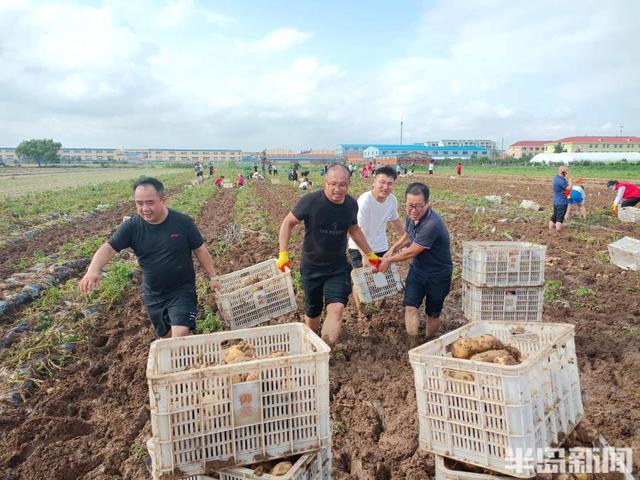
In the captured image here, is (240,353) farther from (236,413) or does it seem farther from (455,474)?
(455,474)

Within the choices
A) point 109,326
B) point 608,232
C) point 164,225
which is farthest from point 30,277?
point 608,232

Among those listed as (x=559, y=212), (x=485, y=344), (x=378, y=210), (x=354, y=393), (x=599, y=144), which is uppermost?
(x=599, y=144)

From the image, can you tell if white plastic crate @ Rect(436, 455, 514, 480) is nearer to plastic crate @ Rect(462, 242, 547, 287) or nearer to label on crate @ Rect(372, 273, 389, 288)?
plastic crate @ Rect(462, 242, 547, 287)

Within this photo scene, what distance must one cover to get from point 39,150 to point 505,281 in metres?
125

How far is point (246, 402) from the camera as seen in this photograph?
8.64ft

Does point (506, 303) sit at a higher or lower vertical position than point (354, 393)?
higher

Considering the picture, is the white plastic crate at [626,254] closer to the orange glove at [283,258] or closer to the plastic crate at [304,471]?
the orange glove at [283,258]

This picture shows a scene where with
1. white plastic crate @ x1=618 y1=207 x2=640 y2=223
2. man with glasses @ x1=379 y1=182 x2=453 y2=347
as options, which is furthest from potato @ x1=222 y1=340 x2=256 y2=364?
white plastic crate @ x1=618 y1=207 x2=640 y2=223

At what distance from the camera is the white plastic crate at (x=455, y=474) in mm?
2607

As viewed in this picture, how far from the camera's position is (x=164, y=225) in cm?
438

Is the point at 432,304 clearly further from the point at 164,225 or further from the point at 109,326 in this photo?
the point at 109,326

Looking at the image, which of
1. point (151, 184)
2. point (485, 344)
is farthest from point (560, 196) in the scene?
point (151, 184)

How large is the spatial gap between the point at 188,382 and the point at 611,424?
336 centimetres

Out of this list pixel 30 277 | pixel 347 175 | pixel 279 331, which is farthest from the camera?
pixel 30 277
